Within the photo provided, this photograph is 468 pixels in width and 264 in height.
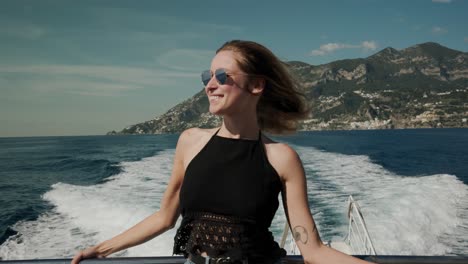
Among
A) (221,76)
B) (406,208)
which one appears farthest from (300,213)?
(406,208)

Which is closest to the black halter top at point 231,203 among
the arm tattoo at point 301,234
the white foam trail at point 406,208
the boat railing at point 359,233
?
the arm tattoo at point 301,234

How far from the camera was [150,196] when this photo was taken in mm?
17641

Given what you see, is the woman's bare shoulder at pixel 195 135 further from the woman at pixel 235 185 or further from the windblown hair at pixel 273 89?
the windblown hair at pixel 273 89

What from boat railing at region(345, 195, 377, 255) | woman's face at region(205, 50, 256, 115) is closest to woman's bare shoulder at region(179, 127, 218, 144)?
woman's face at region(205, 50, 256, 115)

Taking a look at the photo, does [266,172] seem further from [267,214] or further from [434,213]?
[434,213]

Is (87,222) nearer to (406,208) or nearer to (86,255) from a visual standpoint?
(406,208)

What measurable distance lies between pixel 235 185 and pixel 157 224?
47 centimetres

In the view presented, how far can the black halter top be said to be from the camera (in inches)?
67.5

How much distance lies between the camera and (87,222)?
14.0 meters

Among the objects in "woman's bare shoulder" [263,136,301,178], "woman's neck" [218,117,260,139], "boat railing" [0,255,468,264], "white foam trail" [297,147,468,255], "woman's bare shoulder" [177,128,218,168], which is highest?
"woman's neck" [218,117,260,139]

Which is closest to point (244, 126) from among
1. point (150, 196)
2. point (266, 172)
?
point (266, 172)

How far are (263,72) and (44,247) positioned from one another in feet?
37.7

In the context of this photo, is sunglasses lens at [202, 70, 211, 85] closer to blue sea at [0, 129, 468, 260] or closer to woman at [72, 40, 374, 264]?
woman at [72, 40, 374, 264]

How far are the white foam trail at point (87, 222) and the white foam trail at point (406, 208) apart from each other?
6.09m
